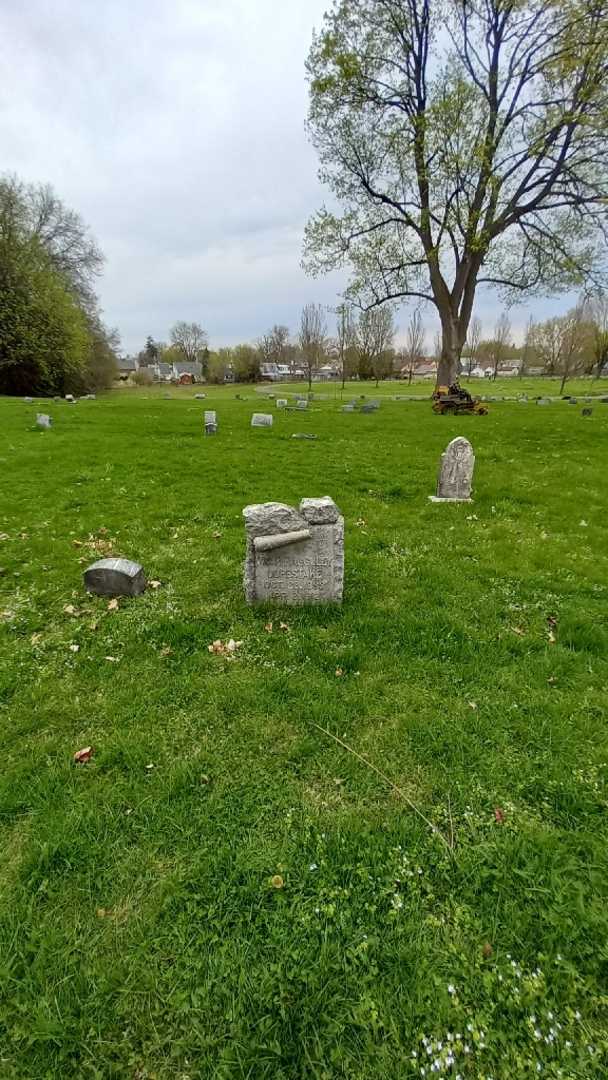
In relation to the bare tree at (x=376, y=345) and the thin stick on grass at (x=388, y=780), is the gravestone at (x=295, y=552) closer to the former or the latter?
the thin stick on grass at (x=388, y=780)

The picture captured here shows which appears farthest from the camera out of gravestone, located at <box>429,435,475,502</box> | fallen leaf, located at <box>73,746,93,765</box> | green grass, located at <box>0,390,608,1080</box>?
gravestone, located at <box>429,435,475,502</box>

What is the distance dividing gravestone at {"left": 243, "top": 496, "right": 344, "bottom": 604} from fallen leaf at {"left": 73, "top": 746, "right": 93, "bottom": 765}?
1.93 meters

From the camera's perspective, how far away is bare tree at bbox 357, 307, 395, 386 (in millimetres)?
53438

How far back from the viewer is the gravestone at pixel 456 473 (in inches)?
290

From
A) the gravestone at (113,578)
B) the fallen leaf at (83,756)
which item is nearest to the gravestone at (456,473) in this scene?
the gravestone at (113,578)

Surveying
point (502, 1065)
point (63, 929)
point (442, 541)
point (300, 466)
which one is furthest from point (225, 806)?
point (300, 466)

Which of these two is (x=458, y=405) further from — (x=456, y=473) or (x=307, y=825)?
(x=307, y=825)

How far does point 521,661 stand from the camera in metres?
3.58

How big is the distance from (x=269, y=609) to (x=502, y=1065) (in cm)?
317

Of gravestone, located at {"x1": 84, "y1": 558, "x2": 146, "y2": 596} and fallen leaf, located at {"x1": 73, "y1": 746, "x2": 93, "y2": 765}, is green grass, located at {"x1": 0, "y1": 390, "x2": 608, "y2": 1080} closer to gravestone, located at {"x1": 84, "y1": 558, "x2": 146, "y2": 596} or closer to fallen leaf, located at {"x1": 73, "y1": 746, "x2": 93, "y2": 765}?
fallen leaf, located at {"x1": 73, "y1": 746, "x2": 93, "y2": 765}

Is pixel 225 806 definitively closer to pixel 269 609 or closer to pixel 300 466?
pixel 269 609

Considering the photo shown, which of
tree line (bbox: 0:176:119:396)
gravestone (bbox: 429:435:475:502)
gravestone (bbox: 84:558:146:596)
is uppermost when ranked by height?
tree line (bbox: 0:176:119:396)

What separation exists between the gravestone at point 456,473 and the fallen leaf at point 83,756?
643 cm

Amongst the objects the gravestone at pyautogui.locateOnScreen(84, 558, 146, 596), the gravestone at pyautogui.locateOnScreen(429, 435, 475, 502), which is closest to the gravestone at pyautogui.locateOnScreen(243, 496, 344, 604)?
the gravestone at pyautogui.locateOnScreen(84, 558, 146, 596)
